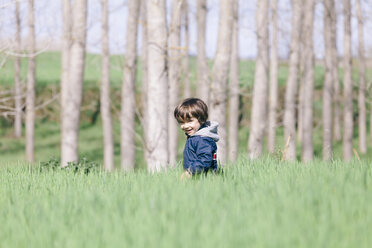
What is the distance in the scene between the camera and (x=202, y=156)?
5309 mm

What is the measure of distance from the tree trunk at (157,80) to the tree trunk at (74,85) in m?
2.62

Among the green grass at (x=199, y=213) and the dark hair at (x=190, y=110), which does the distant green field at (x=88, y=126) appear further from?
the green grass at (x=199, y=213)

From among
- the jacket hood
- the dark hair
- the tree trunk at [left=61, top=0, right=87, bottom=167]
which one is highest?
the tree trunk at [left=61, top=0, right=87, bottom=167]

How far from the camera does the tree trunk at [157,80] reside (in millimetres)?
8328

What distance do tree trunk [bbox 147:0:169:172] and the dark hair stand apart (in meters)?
2.95

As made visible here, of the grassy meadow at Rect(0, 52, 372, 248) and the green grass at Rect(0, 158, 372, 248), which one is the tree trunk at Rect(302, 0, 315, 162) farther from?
the green grass at Rect(0, 158, 372, 248)

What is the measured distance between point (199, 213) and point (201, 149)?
5.42 ft

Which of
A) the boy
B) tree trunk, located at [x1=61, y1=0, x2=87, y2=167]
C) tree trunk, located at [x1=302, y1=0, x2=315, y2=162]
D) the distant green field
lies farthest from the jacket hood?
the distant green field

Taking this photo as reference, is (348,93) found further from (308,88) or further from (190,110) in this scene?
(190,110)

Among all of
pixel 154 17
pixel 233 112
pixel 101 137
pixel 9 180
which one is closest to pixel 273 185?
pixel 9 180

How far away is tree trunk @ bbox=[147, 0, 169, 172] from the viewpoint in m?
8.33

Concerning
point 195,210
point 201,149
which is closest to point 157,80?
A: point 201,149

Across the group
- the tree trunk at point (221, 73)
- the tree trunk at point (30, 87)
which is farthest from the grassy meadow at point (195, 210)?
the tree trunk at point (30, 87)

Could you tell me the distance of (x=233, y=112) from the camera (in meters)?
19.3
